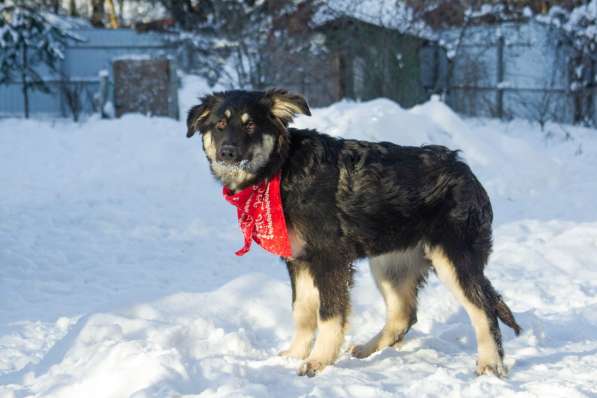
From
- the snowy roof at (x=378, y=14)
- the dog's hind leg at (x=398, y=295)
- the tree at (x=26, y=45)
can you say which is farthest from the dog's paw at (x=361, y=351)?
the tree at (x=26, y=45)

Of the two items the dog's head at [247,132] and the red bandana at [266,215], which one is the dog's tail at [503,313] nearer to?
the red bandana at [266,215]

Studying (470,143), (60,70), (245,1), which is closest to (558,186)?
(470,143)

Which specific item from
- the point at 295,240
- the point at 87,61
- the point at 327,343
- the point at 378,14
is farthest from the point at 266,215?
the point at 87,61

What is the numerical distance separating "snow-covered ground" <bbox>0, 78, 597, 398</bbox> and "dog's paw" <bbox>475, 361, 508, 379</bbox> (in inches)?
2.9

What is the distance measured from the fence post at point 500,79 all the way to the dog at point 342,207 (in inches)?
672

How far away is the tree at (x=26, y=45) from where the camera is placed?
23.6m

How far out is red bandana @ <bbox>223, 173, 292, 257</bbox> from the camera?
183 inches

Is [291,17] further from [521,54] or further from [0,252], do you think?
[0,252]

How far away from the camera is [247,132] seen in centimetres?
480

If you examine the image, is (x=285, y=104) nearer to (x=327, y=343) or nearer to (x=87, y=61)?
(x=327, y=343)

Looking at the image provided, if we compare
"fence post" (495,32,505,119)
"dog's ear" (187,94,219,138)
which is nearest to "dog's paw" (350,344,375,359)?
"dog's ear" (187,94,219,138)

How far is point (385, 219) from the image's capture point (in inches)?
189

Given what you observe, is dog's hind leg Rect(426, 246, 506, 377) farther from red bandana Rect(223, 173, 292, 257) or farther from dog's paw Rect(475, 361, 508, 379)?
red bandana Rect(223, 173, 292, 257)

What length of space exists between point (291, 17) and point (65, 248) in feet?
45.7
